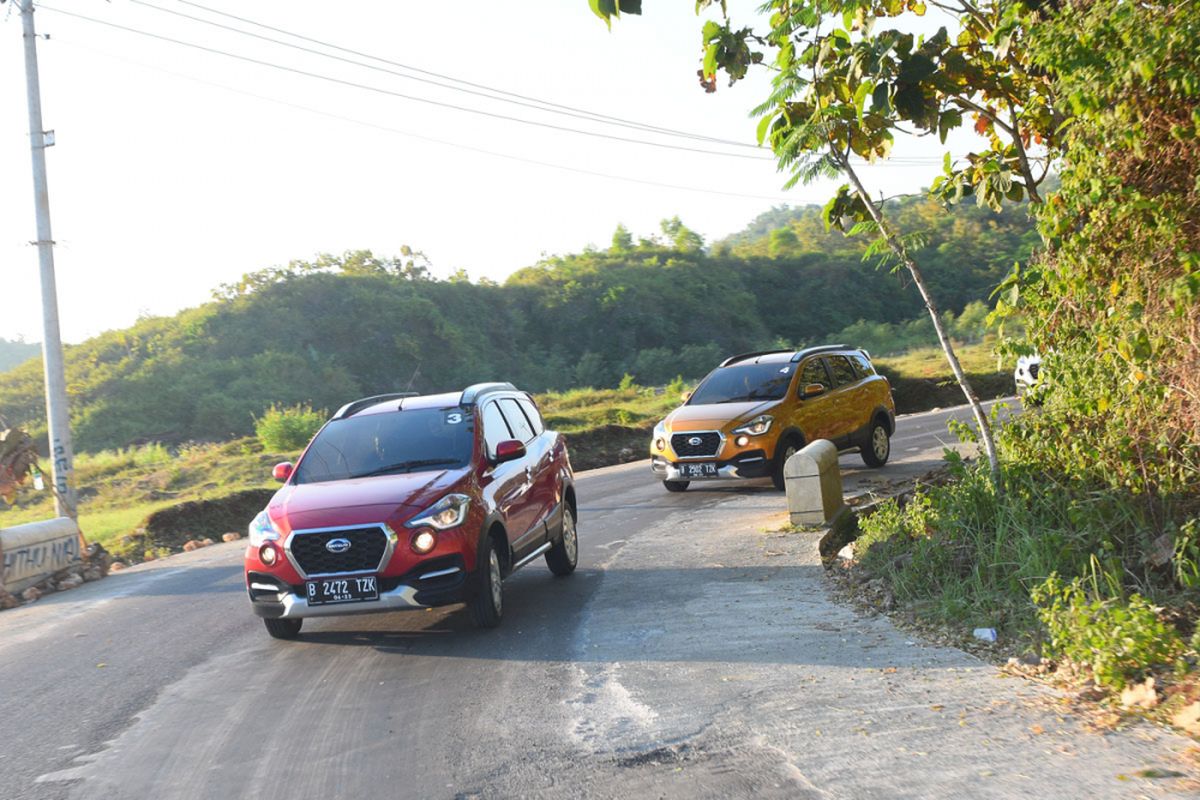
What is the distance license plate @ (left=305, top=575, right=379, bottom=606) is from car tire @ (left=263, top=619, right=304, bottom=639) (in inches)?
36.3

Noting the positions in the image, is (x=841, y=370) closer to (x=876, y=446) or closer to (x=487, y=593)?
(x=876, y=446)

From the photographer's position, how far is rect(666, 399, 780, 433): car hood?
52.0 feet

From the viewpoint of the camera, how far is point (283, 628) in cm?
891

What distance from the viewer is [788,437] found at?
15.8 m

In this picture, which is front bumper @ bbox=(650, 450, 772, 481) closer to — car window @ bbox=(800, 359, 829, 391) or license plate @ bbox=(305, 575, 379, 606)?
car window @ bbox=(800, 359, 829, 391)

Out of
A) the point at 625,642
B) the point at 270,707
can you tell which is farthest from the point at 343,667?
the point at 625,642

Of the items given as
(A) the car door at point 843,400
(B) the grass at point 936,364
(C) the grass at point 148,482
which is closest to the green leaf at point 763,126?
(A) the car door at point 843,400

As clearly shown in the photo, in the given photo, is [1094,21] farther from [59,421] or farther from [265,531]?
[59,421]

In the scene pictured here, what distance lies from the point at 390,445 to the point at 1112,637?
18.6 ft

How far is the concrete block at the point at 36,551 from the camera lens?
12570 millimetres

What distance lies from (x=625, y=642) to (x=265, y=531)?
2.76 meters

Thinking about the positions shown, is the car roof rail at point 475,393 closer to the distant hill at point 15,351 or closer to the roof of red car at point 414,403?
the roof of red car at point 414,403

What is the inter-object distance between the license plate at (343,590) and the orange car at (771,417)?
834cm

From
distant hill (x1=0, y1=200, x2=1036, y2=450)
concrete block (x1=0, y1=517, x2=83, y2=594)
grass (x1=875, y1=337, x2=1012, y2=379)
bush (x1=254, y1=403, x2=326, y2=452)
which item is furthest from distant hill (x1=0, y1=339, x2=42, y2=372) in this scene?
concrete block (x1=0, y1=517, x2=83, y2=594)
